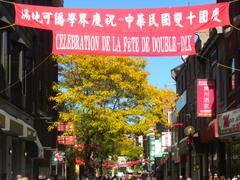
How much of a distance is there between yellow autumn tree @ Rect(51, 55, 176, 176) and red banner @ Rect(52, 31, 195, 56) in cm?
1694

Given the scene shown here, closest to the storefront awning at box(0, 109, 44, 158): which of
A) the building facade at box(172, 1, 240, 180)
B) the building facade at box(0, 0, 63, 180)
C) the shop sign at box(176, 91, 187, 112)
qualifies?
the building facade at box(0, 0, 63, 180)

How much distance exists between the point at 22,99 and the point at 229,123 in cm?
1289

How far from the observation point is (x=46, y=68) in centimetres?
4631

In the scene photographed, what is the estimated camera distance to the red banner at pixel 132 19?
16.4 m

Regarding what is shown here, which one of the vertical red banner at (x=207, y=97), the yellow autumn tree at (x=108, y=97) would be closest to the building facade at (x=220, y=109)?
the vertical red banner at (x=207, y=97)

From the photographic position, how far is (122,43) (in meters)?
16.5

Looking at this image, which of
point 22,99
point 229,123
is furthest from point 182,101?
point 229,123

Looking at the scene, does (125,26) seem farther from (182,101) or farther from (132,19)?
(182,101)

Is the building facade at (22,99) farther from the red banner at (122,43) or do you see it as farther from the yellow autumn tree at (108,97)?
the red banner at (122,43)

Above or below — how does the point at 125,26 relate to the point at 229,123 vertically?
above

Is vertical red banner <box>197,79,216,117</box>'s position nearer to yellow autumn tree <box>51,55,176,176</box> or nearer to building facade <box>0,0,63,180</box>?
yellow autumn tree <box>51,55,176,176</box>

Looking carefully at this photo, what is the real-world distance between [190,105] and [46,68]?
41.2ft

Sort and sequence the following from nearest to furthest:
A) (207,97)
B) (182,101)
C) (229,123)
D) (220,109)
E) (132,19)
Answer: (132,19) < (229,123) < (220,109) < (207,97) < (182,101)

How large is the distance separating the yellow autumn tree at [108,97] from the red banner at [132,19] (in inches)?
674
